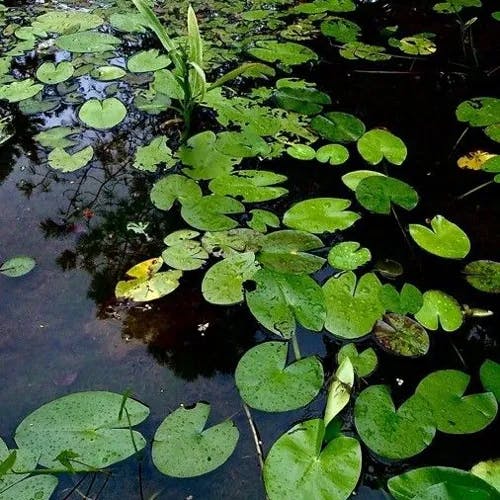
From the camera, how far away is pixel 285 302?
1310 millimetres

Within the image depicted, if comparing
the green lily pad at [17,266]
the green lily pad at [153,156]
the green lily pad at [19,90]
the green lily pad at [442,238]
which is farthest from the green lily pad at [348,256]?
the green lily pad at [19,90]

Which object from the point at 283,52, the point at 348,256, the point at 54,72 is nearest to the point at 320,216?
the point at 348,256

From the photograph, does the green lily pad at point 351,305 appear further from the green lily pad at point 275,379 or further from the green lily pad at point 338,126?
the green lily pad at point 338,126

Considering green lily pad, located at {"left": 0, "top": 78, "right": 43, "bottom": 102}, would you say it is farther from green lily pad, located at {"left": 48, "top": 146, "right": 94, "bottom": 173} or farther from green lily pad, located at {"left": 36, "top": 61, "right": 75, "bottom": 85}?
green lily pad, located at {"left": 48, "top": 146, "right": 94, "bottom": 173}

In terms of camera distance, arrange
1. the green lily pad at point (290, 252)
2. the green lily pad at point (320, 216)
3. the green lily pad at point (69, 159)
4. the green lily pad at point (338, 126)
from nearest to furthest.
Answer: the green lily pad at point (290, 252) → the green lily pad at point (320, 216) → the green lily pad at point (69, 159) → the green lily pad at point (338, 126)

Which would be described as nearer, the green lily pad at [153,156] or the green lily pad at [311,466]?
the green lily pad at [311,466]

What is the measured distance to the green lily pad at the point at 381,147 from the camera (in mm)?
1726

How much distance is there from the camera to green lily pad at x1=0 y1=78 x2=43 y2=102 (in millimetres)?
1970

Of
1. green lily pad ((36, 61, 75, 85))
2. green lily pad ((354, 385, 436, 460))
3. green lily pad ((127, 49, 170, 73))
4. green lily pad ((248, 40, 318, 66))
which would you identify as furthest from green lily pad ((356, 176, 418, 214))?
green lily pad ((36, 61, 75, 85))

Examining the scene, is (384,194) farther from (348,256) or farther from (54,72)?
(54,72)

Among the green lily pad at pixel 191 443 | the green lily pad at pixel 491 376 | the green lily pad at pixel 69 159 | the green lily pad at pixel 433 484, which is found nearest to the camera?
the green lily pad at pixel 433 484

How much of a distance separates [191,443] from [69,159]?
103cm

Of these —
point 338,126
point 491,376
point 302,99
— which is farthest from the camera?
point 302,99

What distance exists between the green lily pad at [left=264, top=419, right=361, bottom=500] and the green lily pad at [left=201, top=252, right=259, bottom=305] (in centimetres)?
37
